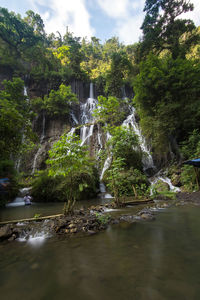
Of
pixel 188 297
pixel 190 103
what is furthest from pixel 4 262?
pixel 190 103

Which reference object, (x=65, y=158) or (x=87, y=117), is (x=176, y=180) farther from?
(x=87, y=117)

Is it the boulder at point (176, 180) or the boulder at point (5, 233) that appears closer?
the boulder at point (5, 233)

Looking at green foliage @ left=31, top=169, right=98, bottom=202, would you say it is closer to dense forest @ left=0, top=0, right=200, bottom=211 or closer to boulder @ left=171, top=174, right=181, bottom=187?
dense forest @ left=0, top=0, right=200, bottom=211

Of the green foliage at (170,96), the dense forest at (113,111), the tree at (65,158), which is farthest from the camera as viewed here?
the green foliage at (170,96)

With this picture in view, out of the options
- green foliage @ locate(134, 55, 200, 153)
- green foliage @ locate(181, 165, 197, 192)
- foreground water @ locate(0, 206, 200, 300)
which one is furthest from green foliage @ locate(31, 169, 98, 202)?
green foliage @ locate(134, 55, 200, 153)

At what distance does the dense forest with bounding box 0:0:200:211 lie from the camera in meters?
4.18

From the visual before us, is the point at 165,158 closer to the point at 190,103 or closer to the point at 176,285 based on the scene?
the point at 190,103

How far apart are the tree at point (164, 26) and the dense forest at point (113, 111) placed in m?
0.11

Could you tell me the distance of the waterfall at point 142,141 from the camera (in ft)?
46.4

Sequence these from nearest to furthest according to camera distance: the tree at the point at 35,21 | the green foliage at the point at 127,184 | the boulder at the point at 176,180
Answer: the green foliage at the point at 127,184 → the boulder at the point at 176,180 → the tree at the point at 35,21

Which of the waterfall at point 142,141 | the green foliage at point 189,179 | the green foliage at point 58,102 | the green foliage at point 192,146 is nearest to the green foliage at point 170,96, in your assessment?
the green foliage at point 192,146

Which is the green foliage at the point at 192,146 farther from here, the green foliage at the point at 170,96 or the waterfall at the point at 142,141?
the waterfall at the point at 142,141

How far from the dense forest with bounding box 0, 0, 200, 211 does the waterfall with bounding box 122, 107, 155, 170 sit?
23.6 inches

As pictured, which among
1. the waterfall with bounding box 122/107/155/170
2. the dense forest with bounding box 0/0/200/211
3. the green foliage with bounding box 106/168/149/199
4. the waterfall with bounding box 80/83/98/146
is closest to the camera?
the dense forest with bounding box 0/0/200/211
